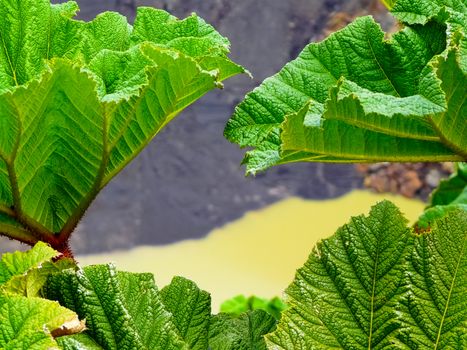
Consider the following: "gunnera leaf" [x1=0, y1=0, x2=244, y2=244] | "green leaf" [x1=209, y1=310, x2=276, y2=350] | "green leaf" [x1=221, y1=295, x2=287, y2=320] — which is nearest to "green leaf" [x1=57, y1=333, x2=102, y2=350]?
"green leaf" [x1=209, y1=310, x2=276, y2=350]

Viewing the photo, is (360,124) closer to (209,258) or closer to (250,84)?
(209,258)

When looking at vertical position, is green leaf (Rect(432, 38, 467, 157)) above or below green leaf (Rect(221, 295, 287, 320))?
below

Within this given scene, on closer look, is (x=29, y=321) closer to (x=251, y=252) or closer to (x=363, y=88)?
(x=363, y=88)

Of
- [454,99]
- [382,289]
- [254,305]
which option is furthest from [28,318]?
[254,305]

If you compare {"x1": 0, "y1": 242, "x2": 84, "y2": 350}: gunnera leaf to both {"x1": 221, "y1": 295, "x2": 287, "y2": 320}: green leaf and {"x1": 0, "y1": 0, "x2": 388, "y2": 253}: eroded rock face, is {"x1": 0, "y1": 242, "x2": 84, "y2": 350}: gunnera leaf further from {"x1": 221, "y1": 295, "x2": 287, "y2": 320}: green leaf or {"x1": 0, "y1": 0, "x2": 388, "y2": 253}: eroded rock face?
{"x1": 0, "y1": 0, "x2": 388, "y2": 253}: eroded rock face

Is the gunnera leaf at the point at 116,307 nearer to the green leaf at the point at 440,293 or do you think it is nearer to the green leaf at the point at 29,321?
the green leaf at the point at 29,321

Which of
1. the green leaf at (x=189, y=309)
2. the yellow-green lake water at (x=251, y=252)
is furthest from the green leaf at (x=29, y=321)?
the yellow-green lake water at (x=251, y=252)
